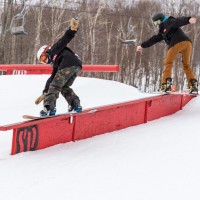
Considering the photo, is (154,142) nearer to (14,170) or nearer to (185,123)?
(185,123)

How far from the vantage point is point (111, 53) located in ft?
127

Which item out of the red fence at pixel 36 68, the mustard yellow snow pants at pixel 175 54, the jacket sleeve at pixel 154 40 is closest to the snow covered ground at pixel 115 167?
the mustard yellow snow pants at pixel 175 54

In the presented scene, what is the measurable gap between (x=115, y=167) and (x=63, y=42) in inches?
83.3

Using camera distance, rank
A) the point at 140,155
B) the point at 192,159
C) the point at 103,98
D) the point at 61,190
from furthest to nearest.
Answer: the point at 103,98 → the point at 140,155 → the point at 192,159 → the point at 61,190

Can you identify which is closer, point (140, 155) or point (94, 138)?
point (140, 155)

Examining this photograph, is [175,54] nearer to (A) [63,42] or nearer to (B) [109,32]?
(A) [63,42]

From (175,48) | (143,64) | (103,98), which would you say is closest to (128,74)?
(143,64)

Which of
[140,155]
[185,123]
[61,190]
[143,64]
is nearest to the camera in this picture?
[61,190]

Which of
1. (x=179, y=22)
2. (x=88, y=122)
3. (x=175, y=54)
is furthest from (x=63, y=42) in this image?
(x=175, y=54)

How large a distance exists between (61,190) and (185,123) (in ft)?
13.2

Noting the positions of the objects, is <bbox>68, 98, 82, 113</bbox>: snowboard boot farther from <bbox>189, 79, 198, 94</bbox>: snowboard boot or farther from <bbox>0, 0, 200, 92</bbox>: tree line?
<bbox>0, 0, 200, 92</bbox>: tree line

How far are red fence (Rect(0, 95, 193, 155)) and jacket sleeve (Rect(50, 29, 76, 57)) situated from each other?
0.99 metres

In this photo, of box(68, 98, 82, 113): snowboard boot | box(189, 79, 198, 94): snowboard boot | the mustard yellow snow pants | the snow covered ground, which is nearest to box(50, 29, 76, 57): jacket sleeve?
box(68, 98, 82, 113): snowboard boot

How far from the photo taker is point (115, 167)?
4.22 m
